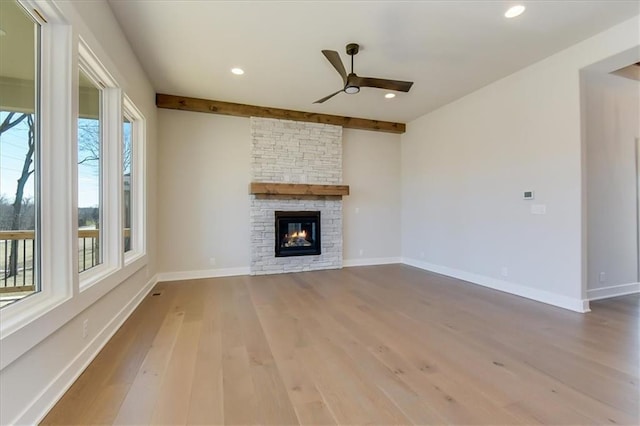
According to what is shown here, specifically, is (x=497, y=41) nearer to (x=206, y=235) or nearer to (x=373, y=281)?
(x=373, y=281)

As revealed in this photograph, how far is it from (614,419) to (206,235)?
5.06 meters

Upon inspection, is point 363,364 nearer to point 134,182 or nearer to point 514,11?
point 514,11

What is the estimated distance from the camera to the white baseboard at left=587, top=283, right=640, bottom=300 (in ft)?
12.2

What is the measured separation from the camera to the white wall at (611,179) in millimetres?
3727

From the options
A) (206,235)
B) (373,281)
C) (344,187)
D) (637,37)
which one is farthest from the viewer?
(344,187)

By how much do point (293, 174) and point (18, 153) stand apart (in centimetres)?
402

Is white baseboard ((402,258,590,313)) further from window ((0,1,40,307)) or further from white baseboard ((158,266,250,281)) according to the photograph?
window ((0,1,40,307))

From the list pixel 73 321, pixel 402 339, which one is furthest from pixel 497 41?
pixel 73 321

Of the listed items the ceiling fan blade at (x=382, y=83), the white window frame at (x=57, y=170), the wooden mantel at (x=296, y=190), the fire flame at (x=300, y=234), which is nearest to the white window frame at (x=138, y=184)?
the wooden mantel at (x=296, y=190)

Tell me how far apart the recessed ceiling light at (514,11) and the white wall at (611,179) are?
1696 millimetres

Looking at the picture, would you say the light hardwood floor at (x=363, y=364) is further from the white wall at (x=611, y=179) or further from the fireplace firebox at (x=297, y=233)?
the fireplace firebox at (x=297, y=233)

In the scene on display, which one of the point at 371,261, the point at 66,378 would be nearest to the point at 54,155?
the point at 66,378

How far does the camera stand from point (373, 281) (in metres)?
4.75

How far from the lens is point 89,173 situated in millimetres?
2621
